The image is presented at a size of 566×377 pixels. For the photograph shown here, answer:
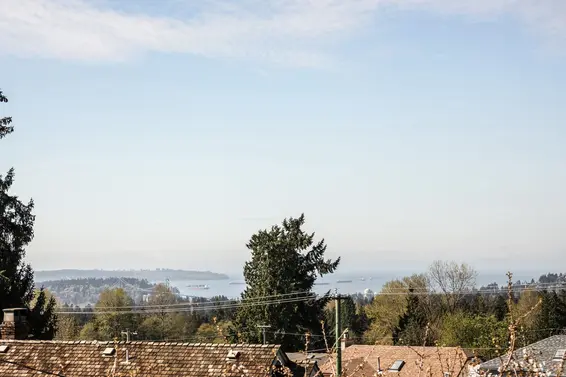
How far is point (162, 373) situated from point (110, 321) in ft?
163

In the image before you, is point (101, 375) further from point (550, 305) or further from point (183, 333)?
point (183, 333)

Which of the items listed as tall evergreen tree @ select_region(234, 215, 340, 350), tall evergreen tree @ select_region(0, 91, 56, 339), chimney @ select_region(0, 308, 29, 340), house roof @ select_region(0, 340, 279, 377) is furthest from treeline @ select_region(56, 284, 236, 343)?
house roof @ select_region(0, 340, 279, 377)

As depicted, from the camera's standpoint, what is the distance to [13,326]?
66.0 feet

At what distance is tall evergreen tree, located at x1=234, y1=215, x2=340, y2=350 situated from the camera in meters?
46.5

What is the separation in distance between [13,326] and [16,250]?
14.9 metres

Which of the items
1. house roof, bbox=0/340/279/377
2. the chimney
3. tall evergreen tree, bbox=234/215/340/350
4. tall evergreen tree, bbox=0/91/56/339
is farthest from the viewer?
tall evergreen tree, bbox=234/215/340/350

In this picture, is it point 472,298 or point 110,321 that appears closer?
point 110,321

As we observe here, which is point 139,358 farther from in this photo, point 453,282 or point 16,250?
point 453,282

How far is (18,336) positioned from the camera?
66.3 feet

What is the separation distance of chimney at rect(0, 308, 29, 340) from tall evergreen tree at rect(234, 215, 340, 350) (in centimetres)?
2558

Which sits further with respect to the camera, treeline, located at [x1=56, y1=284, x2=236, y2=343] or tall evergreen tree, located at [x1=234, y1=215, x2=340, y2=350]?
treeline, located at [x1=56, y1=284, x2=236, y2=343]

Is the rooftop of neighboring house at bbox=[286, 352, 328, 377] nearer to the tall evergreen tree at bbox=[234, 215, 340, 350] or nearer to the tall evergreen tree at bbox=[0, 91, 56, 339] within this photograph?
the tall evergreen tree at bbox=[234, 215, 340, 350]

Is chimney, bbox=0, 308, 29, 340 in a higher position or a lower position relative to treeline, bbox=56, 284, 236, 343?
higher

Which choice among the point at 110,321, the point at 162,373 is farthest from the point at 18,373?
the point at 110,321
